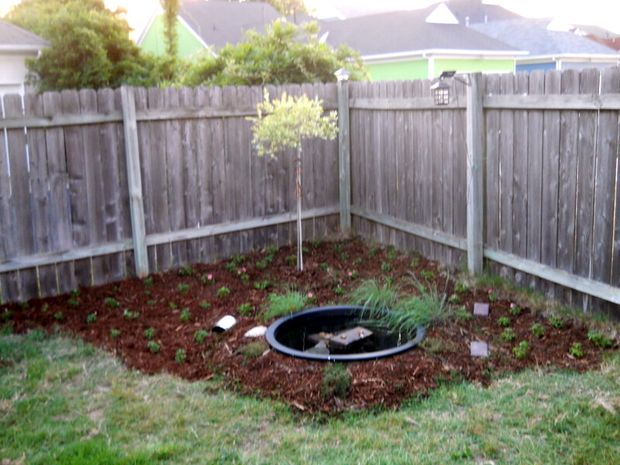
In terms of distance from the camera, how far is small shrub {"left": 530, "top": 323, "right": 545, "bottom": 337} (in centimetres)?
517

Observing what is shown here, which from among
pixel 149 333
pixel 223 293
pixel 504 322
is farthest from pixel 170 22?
pixel 504 322

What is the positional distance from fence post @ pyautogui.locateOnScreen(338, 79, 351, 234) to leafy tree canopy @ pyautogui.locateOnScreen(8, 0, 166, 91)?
6.02 meters

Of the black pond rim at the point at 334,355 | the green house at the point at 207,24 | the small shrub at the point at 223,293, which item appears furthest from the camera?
the green house at the point at 207,24

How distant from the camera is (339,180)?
8.48 metres

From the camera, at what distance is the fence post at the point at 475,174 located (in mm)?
6199

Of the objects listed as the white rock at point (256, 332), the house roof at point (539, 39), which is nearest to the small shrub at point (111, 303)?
the white rock at point (256, 332)

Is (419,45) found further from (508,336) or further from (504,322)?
(508,336)

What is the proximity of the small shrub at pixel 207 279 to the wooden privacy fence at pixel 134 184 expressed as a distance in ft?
1.61

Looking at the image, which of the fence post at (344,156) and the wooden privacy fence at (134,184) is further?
the fence post at (344,156)

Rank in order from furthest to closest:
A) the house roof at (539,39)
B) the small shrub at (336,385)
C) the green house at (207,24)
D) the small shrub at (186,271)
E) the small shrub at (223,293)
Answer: the house roof at (539,39) → the green house at (207,24) → the small shrub at (186,271) → the small shrub at (223,293) → the small shrub at (336,385)

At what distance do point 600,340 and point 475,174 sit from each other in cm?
194

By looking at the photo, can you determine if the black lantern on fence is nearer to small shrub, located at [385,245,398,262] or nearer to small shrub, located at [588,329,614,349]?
small shrub, located at [385,245,398,262]

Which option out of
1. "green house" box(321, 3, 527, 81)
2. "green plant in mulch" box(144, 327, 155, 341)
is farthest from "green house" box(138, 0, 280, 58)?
"green plant in mulch" box(144, 327, 155, 341)

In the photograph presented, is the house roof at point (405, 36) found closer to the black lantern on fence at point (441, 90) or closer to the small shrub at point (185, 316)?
the black lantern on fence at point (441, 90)
